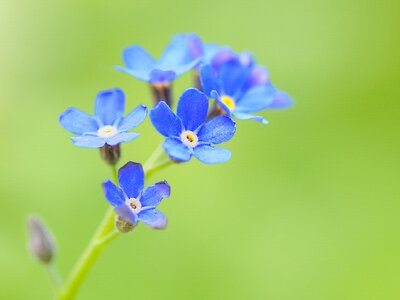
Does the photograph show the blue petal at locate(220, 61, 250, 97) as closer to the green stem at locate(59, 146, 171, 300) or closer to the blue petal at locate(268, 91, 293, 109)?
the blue petal at locate(268, 91, 293, 109)

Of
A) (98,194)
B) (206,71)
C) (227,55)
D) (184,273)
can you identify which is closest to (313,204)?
(184,273)

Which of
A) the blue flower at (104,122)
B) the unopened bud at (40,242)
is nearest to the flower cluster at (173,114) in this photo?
the blue flower at (104,122)

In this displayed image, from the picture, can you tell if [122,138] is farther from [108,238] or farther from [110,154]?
[108,238]

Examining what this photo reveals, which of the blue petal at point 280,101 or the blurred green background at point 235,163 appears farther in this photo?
the blurred green background at point 235,163

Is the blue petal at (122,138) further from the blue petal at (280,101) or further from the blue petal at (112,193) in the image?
the blue petal at (280,101)

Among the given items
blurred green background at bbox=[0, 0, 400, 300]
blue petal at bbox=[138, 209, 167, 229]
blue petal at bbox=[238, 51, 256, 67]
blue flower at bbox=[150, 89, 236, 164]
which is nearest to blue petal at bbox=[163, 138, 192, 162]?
blue flower at bbox=[150, 89, 236, 164]
